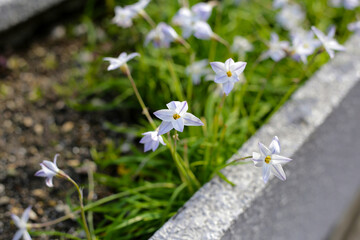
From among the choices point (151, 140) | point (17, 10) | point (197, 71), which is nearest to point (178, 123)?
point (151, 140)

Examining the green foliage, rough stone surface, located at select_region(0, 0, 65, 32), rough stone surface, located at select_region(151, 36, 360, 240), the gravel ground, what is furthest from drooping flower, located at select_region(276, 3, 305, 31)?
rough stone surface, located at select_region(0, 0, 65, 32)

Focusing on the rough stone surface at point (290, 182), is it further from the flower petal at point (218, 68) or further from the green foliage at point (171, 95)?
the flower petal at point (218, 68)

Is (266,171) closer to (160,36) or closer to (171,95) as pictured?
(160,36)

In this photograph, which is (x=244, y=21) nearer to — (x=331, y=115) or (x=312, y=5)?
(x=312, y=5)

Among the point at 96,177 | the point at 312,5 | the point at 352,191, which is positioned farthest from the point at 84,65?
the point at 352,191

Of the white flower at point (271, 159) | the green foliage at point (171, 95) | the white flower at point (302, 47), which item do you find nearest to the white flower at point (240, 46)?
the green foliage at point (171, 95)

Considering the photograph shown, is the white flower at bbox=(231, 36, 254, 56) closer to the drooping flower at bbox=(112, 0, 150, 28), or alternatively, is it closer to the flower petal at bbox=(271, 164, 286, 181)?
the drooping flower at bbox=(112, 0, 150, 28)
